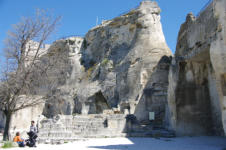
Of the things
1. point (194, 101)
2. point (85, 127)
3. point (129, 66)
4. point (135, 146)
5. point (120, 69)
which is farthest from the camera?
point (120, 69)

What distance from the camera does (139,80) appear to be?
67.8 feet

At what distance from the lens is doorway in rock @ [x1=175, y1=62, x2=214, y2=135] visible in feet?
44.9

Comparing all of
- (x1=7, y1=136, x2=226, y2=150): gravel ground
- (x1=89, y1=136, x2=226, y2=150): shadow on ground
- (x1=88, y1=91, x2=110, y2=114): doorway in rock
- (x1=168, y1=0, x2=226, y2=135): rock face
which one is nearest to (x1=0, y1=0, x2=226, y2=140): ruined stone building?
(x1=168, y1=0, x2=226, y2=135): rock face

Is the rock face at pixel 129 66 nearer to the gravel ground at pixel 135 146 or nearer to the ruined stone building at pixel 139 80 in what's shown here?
the ruined stone building at pixel 139 80

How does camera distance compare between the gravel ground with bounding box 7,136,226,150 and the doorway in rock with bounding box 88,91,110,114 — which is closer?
the gravel ground with bounding box 7,136,226,150

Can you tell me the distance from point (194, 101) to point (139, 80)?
7311mm

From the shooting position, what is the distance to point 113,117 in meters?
13.8

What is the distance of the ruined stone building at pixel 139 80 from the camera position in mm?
12141

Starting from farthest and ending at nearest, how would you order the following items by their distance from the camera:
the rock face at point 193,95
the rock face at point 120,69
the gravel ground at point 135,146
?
the rock face at point 120,69
the rock face at point 193,95
the gravel ground at point 135,146

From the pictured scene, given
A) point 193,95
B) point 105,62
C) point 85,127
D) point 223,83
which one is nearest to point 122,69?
point 105,62

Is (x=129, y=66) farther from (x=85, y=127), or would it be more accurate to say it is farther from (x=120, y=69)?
(x=85, y=127)

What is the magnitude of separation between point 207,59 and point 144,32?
37.0 feet

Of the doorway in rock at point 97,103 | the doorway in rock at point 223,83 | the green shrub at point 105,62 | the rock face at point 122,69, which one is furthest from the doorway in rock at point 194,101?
the green shrub at point 105,62

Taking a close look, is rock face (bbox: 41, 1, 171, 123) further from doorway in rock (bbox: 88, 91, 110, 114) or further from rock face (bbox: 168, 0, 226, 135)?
rock face (bbox: 168, 0, 226, 135)
